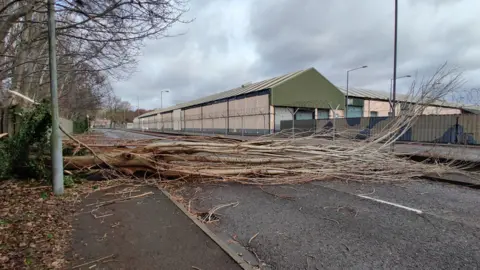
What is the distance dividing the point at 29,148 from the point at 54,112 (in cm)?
232

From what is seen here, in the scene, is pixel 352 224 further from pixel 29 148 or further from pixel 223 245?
pixel 29 148

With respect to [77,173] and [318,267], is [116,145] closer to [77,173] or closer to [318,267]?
[77,173]

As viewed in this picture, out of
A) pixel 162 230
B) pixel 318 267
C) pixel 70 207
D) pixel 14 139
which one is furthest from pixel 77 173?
pixel 318 267

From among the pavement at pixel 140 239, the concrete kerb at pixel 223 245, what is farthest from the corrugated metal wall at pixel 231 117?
the concrete kerb at pixel 223 245

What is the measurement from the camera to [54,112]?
19.6ft

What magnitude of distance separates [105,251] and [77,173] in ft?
15.7

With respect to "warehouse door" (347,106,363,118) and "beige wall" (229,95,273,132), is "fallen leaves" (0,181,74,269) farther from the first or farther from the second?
"warehouse door" (347,106,363,118)

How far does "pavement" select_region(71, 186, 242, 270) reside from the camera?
335cm

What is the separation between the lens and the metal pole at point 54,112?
5.80 metres

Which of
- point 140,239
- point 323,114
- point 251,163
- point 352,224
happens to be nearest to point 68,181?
point 140,239

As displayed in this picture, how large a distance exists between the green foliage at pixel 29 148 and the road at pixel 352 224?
361cm

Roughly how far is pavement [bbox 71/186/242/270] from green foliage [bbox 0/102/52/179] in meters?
2.55

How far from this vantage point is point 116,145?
26.2 feet

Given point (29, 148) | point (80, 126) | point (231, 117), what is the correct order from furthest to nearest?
point (80, 126) < point (231, 117) < point (29, 148)
